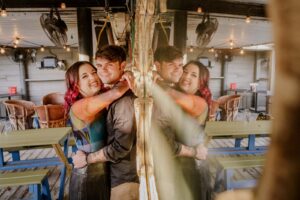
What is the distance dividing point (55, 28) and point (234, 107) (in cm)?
659

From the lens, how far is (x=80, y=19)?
3.84 meters

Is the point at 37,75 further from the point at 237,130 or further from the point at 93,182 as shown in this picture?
the point at 93,182

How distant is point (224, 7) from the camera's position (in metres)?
4.59

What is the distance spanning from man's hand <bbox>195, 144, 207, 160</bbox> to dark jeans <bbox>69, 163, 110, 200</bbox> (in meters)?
0.96

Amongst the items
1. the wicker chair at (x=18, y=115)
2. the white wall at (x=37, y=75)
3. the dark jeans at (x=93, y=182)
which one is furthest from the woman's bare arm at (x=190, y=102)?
the white wall at (x=37, y=75)

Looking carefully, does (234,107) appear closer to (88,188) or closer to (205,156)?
(205,156)

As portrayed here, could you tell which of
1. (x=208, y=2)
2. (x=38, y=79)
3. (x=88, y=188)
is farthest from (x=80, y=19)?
(x=38, y=79)

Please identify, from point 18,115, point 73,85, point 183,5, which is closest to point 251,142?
point 183,5

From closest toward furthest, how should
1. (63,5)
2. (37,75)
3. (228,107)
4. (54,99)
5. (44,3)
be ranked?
1. (63,5)
2. (44,3)
3. (228,107)
4. (54,99)
5. (37,75)

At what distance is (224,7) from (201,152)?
341 cm

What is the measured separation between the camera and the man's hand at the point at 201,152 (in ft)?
7.80

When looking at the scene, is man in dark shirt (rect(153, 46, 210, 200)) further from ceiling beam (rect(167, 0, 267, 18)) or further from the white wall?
the white wall

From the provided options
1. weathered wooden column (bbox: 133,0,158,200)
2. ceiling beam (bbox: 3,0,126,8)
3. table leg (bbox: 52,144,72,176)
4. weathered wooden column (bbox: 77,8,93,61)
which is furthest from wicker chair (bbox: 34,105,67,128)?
weathered wooden column (bbox: 133,0,158,200)

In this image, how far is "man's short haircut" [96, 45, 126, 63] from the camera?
7.25 feet
